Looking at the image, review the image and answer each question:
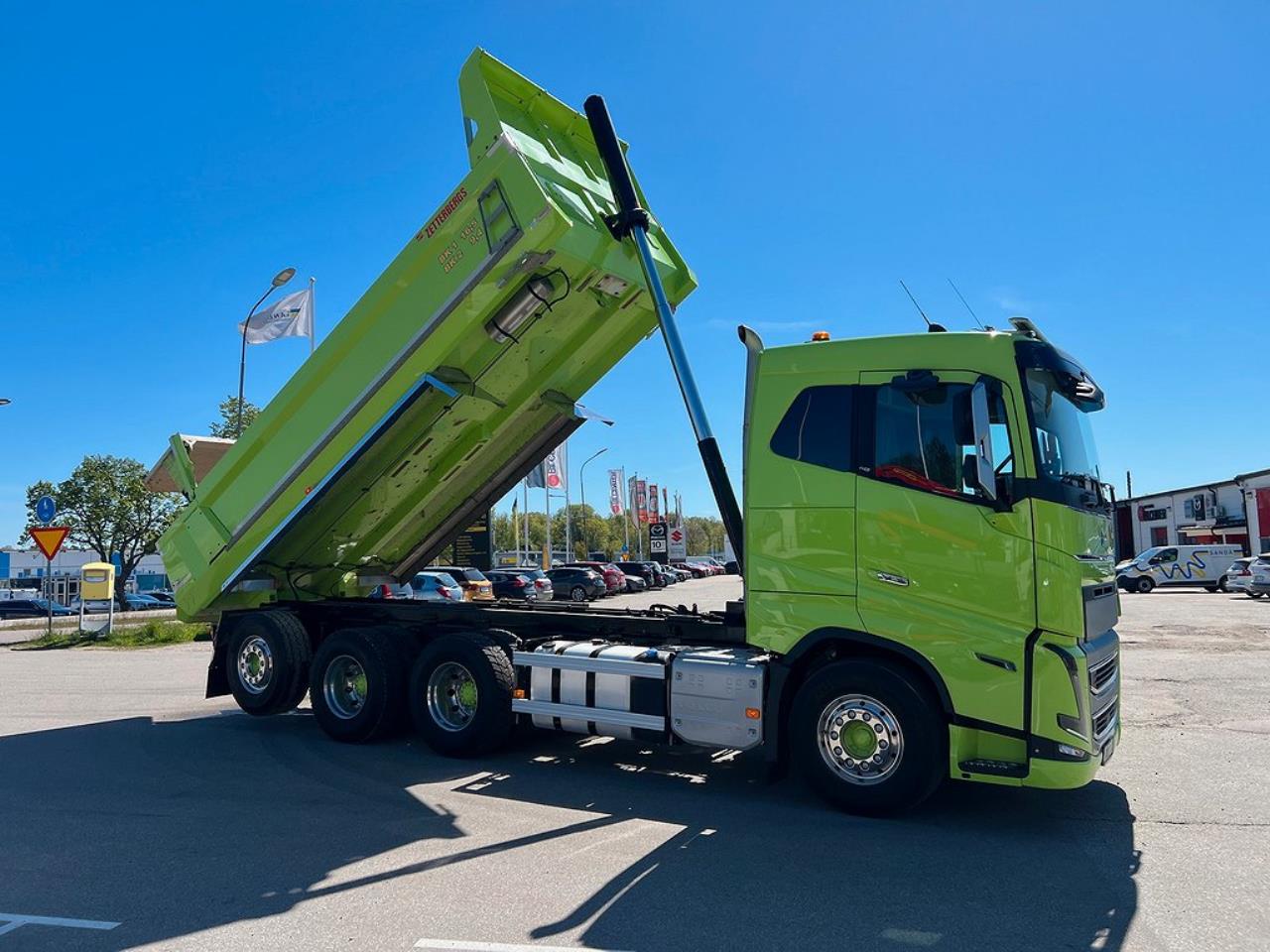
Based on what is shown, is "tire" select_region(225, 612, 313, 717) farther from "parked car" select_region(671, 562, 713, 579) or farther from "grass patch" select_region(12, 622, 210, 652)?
"parked car" select_region(671, 562, 713, 579)

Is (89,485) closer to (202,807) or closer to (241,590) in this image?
(241,590)

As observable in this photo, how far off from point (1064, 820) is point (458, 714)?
4744 mm

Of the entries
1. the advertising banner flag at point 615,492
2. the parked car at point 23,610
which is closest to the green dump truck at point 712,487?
the parked car at point 23,610

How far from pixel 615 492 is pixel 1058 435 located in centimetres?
6173

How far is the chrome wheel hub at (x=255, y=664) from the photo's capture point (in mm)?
8930

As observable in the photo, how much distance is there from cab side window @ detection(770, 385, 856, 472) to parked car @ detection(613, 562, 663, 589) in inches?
1569

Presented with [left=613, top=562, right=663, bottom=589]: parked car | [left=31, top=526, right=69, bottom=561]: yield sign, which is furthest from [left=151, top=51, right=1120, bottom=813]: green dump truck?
[left=613, top=562, right=663, bottom=589]: parked car

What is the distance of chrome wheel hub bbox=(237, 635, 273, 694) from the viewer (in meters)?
8.93

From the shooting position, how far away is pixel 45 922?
4.29m

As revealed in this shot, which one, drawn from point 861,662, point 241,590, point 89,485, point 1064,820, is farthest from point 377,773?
point 89,485

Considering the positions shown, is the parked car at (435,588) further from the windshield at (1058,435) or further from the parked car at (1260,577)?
the parked car at (1260,577)

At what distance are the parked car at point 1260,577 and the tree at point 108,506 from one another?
163 feet

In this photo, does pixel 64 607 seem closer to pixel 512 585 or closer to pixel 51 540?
pixel 512 585

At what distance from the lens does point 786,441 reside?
20.1 feet
